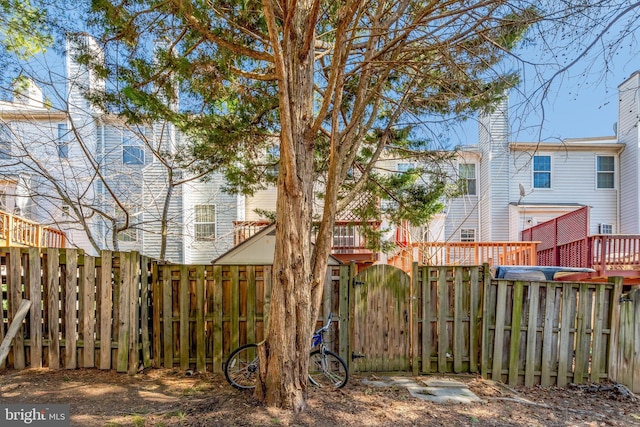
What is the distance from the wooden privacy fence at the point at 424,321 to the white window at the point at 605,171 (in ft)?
34.4

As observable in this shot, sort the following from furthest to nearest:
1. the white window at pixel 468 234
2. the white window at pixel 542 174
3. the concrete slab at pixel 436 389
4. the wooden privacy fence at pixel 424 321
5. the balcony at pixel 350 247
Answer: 1. the white window at pixel 468 234
2. the white window at pixel 542 174
3. the balcony at pixel 350 247
4. the wooden privacy fence at pixel 424 321
5. the concrete slab at pixel 436 389

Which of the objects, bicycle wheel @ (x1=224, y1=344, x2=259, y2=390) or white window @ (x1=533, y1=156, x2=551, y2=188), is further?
white window @ (x1=533, y1=156, x2=551, y2=188)

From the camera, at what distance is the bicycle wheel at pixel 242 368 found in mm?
4309

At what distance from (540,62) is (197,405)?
480cm

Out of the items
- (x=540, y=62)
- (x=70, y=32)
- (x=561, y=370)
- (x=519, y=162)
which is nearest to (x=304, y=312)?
(x=540, y=62)

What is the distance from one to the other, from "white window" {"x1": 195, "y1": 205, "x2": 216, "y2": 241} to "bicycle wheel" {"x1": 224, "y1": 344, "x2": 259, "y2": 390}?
823 centimetres

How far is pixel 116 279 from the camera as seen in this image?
467cm

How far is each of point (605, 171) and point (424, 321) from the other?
40.9 feet

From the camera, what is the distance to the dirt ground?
3.37 m

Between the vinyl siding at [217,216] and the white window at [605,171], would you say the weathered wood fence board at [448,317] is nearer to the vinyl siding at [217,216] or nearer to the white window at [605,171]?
the vinyl siding at [217,216]

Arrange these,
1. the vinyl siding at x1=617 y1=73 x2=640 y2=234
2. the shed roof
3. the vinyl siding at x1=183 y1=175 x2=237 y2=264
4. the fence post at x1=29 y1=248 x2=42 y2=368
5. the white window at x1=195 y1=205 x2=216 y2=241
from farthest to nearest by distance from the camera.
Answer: the vinyl siding at x1=617 y1=73 x2=640 y2=234, the white window at x1=195 y1=205 x2=216 y2=241, the vinyl siding at x1=183 y1=175 x2=237 y2=264, the shed roof, the fence post at x1=29 y1=248 x2=42 y2=368

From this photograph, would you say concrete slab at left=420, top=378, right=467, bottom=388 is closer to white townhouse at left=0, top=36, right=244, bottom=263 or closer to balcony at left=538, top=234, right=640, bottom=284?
balcony at left=538, top=234, right=640, bottom=284

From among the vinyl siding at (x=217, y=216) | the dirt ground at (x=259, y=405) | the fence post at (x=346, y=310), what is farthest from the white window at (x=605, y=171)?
the fence post at (x=346, y=310)

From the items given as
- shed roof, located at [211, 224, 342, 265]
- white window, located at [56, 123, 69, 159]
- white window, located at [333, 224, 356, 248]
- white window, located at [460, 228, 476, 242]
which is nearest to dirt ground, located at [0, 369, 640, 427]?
shed roof, located at [211, 224, 342, 265]
